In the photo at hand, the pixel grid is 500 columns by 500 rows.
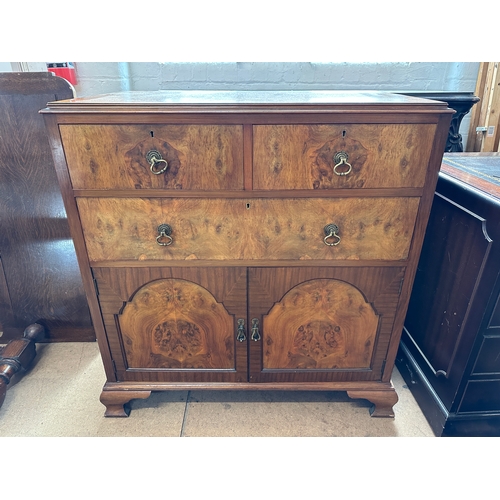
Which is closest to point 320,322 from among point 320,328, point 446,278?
point 320,328

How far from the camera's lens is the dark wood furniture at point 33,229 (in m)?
1.23

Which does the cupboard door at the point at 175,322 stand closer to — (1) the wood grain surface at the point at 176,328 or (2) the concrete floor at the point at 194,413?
(1) the wood grain surface at the point at 176,328

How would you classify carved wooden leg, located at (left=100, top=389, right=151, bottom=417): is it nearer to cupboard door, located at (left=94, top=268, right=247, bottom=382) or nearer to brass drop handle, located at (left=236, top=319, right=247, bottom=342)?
cupboard door, located at (left=94, top=268, right=247, bottom=382)

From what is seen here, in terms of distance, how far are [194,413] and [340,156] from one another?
0.97 metres

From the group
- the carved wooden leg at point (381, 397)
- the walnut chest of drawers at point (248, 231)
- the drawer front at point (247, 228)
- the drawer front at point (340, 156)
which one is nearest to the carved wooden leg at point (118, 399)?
the walnut chest of drawers at point (248, 231)

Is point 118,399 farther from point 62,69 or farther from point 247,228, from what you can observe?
point 62,69

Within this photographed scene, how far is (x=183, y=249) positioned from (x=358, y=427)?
0.83 meters

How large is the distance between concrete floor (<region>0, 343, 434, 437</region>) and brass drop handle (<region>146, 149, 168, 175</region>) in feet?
2.76

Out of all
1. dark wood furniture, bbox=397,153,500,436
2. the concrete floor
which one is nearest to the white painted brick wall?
dark wood furniture, bbox=397,153,500,436

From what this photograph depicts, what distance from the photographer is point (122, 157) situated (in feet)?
2.93

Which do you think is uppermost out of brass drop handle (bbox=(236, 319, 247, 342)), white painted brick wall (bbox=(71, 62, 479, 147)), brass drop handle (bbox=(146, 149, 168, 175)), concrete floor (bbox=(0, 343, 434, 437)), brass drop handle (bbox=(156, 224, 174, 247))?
white painted brick wall (bbox=(71, 62, 479, 147))

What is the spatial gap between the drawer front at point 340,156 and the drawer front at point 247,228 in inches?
2.0

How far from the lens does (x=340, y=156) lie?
880mm

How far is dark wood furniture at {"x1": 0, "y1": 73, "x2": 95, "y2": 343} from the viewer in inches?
48.5
